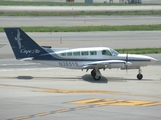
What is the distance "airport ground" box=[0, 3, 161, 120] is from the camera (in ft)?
83.9

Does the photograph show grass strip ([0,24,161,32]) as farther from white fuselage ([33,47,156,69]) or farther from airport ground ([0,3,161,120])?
white fuselage ([33,47,156,69])

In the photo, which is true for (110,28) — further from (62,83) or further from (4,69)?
(62,83)

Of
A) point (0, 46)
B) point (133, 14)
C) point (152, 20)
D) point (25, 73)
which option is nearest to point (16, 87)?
point (25, 73)

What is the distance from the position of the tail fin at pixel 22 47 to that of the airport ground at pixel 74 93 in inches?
66.0

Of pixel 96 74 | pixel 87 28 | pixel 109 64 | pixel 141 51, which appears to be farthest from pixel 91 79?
pixel 87 28

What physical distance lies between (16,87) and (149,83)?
31.5 feet

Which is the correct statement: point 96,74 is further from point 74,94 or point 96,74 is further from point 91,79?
point 74,94

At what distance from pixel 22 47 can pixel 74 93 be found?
725 cm

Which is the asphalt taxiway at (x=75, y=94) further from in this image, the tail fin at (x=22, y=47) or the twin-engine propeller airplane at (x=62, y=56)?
the tail fin at (x=22, y=47)

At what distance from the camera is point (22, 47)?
120ft

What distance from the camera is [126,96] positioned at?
3061 centimetres

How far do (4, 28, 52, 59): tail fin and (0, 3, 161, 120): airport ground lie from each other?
1.68m

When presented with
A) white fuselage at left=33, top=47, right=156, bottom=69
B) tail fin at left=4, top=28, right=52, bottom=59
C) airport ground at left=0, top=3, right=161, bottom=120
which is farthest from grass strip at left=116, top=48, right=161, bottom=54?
tail fin at left=4, top=28, right=52, bottom=59

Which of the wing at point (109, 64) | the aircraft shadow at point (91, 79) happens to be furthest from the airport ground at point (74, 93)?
the wing at point (109, 64)
